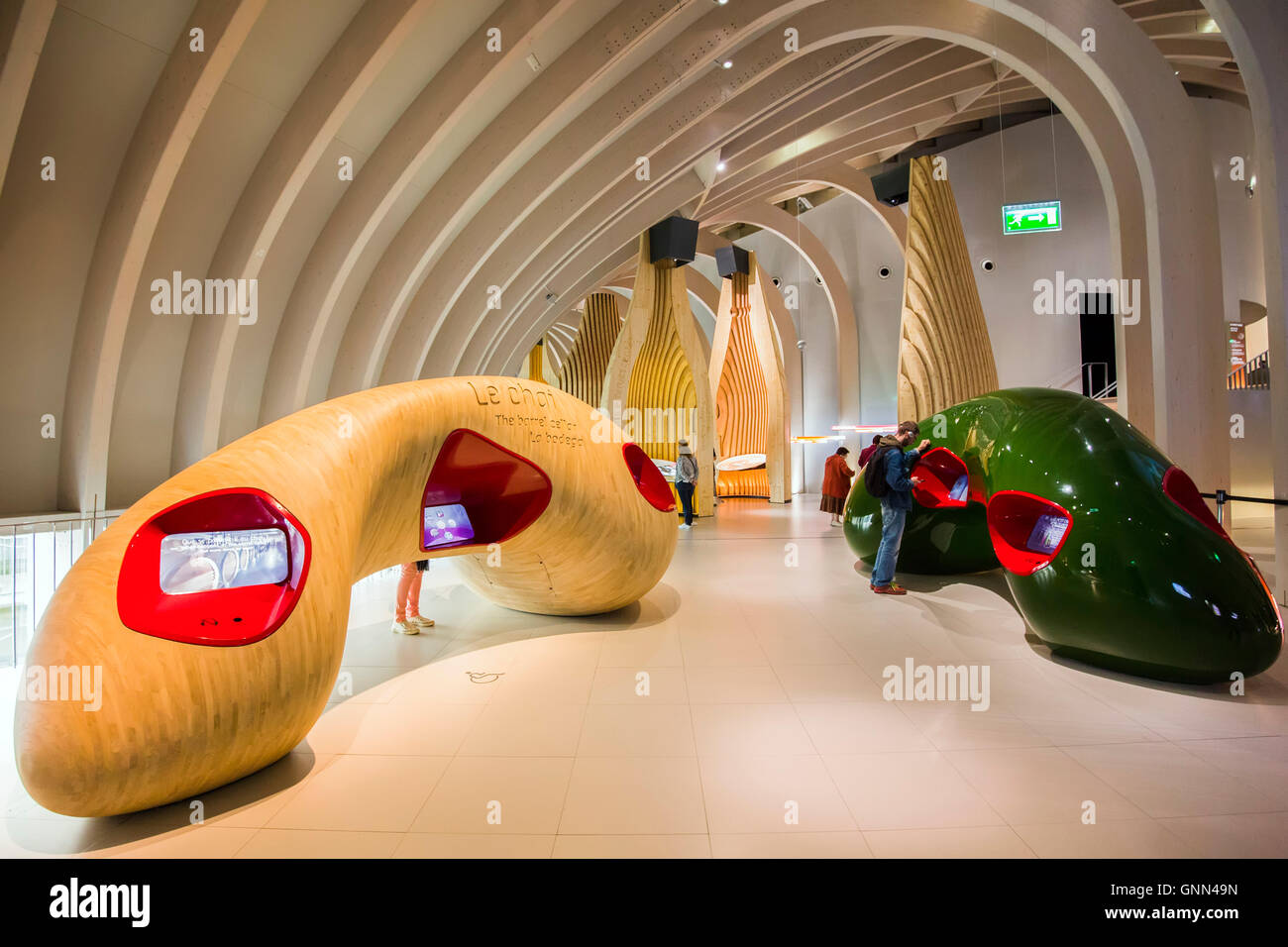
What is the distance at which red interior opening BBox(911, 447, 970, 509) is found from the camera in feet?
19.7

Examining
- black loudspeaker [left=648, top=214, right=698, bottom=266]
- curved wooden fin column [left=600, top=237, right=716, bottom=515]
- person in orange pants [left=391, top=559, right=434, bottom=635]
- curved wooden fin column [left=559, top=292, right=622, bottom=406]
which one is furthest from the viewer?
curved wooden fin column [left=559, top=292, right=622, bottom=406]

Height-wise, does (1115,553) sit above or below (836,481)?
below

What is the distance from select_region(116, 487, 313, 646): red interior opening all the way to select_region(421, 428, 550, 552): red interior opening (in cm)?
129

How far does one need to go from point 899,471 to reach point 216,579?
204 inches

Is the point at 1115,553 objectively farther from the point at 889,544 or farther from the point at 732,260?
the point at 732,260

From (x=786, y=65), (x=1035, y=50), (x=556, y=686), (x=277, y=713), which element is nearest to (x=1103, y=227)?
(x=1035, y=50)

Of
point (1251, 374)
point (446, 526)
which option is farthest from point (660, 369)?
point (1251, 374)

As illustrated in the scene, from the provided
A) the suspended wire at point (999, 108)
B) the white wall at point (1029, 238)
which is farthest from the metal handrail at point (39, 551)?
the white wall at point (1029, 238)

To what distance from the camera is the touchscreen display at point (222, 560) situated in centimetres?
266

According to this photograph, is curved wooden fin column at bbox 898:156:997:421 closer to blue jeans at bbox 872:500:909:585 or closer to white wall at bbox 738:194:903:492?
blue jeans at bbox 872:500:909:585

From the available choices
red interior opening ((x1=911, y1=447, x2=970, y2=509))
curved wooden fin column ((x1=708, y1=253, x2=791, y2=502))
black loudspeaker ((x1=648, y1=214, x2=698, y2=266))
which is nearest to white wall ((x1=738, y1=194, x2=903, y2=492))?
curved wooden fin column ((x1=708, y1=253, x2=791, y2=502))

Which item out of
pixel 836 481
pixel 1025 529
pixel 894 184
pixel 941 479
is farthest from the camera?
pixel 894 184

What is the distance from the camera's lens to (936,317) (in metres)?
9.89
